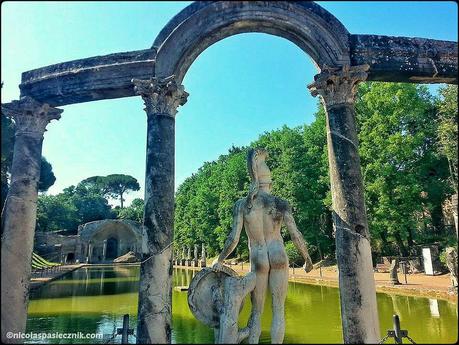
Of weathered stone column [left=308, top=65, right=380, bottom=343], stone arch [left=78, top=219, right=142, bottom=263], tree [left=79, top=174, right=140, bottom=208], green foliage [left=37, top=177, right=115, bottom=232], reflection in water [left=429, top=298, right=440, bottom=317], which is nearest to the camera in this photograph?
weathered stone column [left=308, top=65, right=380, bottom=343]

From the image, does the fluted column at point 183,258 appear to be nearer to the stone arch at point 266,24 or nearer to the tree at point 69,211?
the tree at point 69,211

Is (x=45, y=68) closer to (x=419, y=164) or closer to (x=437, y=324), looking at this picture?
(x=437, y=324)

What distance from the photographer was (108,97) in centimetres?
778

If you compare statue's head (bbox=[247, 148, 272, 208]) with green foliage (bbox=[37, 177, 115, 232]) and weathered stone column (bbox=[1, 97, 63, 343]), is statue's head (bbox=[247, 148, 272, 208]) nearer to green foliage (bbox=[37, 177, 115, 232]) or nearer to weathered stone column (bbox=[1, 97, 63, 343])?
weathered stone column (bbox=[1, 97, 63, 343])

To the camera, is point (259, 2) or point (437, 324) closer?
point (259, 2)

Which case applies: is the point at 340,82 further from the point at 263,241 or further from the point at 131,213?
the point at 131,213

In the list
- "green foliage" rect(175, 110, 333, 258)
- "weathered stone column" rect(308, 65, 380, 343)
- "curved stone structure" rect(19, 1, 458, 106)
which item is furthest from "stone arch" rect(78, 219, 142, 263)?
"weathered stone column" rect(308, 65, 380, 343)

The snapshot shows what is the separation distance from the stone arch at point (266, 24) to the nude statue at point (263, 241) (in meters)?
2.84

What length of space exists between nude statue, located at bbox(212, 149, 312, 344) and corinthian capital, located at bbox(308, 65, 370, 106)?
2.22 meters

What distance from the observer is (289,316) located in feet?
32.3

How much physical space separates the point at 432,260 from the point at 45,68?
1972cm

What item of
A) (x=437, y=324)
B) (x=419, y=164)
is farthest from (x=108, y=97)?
(x=419, y=164)

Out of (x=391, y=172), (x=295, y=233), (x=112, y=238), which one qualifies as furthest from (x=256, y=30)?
(x=112, y=238)

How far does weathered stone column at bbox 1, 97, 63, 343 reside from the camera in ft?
21.9
